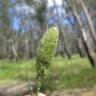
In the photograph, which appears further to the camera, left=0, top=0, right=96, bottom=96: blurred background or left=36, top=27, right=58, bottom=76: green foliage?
left=0, top=0, right=96, bottom=96: blurred background

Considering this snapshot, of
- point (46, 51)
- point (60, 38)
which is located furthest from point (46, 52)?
point (60, 38)

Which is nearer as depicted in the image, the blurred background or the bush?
the bush

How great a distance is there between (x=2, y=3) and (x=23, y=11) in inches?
467

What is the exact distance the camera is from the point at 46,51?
148 centimetres

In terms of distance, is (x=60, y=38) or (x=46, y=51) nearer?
(x=46, y=51)

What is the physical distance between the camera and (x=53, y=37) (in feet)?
4.91

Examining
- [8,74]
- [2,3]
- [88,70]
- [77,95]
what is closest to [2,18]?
[2,3]

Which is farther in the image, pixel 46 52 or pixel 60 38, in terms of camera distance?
pixel 60 38

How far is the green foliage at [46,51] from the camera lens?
1.49 m

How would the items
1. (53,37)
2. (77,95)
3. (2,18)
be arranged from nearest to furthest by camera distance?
(53,37), (77,95), (2,18)

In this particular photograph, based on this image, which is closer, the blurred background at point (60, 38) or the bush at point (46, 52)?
the bush at point (46, 52)

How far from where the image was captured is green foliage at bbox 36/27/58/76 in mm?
1485

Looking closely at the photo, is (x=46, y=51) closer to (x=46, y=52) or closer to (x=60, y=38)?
(x=46, y=52)

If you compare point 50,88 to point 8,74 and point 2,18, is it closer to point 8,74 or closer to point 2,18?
point 8,74
